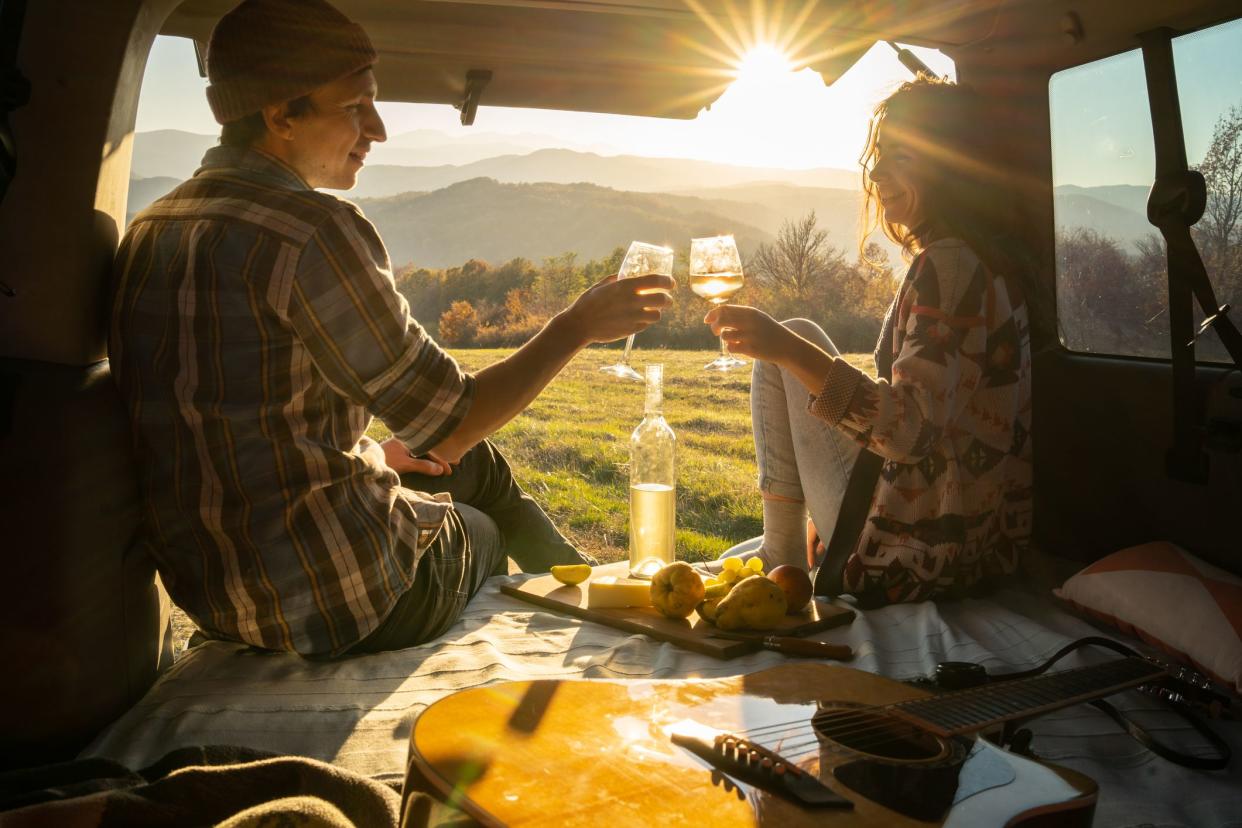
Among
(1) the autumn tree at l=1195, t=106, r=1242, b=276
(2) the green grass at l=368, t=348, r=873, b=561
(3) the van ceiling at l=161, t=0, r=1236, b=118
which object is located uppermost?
(3) the van ceiling at l=161, t=0, r=1236, b=118

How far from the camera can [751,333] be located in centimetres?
280

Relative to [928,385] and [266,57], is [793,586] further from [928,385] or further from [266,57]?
[266,57]

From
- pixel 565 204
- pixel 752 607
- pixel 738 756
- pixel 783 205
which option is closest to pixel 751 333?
pixel 752 607

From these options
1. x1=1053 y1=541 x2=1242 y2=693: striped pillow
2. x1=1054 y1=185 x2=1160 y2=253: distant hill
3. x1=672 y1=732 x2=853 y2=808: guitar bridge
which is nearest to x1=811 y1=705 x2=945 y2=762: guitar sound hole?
x1=672 y1=732 x2=853 y2=808: guitar bridge

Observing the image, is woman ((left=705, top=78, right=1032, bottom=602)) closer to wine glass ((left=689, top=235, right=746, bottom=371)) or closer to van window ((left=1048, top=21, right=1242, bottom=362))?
wine glass ((left=689, top=235, right=746, bottom=371))

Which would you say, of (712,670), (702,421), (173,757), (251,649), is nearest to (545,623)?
(712,670)

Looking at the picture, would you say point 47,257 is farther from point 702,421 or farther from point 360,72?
point 702,421

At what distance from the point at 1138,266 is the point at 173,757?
287cm

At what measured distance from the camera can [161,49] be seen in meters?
2.64

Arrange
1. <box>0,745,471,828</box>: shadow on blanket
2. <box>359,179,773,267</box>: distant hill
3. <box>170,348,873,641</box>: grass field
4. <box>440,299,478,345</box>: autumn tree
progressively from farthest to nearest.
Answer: <box>359,179,773,267</box>: distant hill → <box>440,299,478,345</box>: autumn tree → <box>170,348,873,641</box>: grass field → <box>0,745,471,828</box>: shadow on blanket

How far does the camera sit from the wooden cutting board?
273cm

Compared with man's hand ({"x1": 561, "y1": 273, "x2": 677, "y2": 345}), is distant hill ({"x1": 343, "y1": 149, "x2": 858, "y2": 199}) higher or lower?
higher

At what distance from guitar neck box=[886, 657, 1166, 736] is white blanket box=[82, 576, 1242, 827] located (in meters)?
0.22

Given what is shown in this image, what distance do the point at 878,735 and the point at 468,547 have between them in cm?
159
